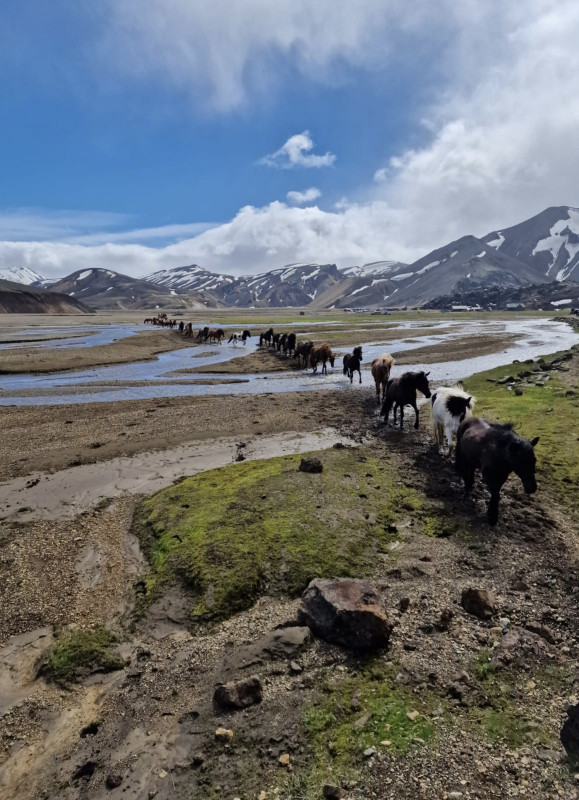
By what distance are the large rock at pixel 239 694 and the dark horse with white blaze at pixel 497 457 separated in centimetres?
619

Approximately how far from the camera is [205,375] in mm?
32469

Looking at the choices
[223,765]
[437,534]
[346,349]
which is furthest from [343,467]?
[346,349]

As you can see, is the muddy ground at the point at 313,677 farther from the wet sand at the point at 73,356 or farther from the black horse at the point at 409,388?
the wet sand at the point at 73,356

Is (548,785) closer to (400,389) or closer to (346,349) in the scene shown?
(400,389)

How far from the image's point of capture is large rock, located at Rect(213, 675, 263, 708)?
5207 millimetres

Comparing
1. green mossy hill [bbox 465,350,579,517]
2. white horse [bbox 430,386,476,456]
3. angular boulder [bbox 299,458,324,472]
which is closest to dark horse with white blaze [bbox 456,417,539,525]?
green mossy hill [bbox 465,350,579,517]

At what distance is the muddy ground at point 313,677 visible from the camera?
14.5 feet

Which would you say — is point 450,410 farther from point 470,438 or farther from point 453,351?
point 453,351

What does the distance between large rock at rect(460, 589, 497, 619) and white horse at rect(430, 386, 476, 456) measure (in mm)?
6445

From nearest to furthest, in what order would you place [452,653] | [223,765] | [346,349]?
[223,765]
[452,653]
[346,349]

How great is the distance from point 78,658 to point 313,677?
11.2 ft

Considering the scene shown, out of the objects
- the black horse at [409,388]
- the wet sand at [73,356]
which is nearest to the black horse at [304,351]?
the wet sand at [73,356]

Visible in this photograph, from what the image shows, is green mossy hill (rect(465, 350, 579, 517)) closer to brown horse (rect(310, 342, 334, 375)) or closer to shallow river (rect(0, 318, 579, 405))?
shallow river (rect(0, 318, 579, 405))

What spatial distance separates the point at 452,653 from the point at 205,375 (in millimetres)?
28432
